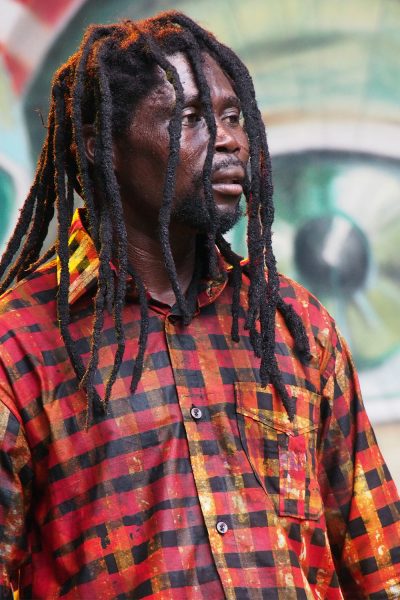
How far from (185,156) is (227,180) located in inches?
4.0

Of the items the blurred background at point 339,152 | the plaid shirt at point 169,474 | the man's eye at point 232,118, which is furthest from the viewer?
the blurred background at point 339,152

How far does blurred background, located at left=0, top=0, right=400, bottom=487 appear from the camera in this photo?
4242 millimetres

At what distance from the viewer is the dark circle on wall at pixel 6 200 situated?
4.03 m

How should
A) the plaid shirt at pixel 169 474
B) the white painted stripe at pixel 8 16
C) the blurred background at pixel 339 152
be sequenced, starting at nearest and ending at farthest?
the plaid shirt at pixel 169 474 < the white painted stripe at pixel 8 16 < the blurred background at pixel 339 152

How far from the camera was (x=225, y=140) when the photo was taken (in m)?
2.42

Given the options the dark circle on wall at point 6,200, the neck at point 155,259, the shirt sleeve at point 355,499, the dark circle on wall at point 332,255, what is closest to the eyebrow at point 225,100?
the neck at point 155,259

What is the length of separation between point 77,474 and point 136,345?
298 millimetres

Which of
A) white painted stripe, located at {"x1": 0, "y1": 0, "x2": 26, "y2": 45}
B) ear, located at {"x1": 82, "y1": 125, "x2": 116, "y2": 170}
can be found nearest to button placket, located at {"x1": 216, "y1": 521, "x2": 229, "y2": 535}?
ear, located at {"x1": 82, "y1": 125, "x2": 116, "y2": 170}

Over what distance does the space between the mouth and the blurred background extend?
1.82 m

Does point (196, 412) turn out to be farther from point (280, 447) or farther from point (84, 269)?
point (84, 269)

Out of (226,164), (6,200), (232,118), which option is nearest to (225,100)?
(232,118)

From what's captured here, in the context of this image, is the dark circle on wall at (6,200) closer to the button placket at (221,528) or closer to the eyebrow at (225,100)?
the eyebrow at (225,100)

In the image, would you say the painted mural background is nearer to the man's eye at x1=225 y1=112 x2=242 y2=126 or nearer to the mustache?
the man's eye at x1=225 y1=112 x2=242 y2=126

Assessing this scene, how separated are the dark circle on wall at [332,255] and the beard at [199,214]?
192cm
